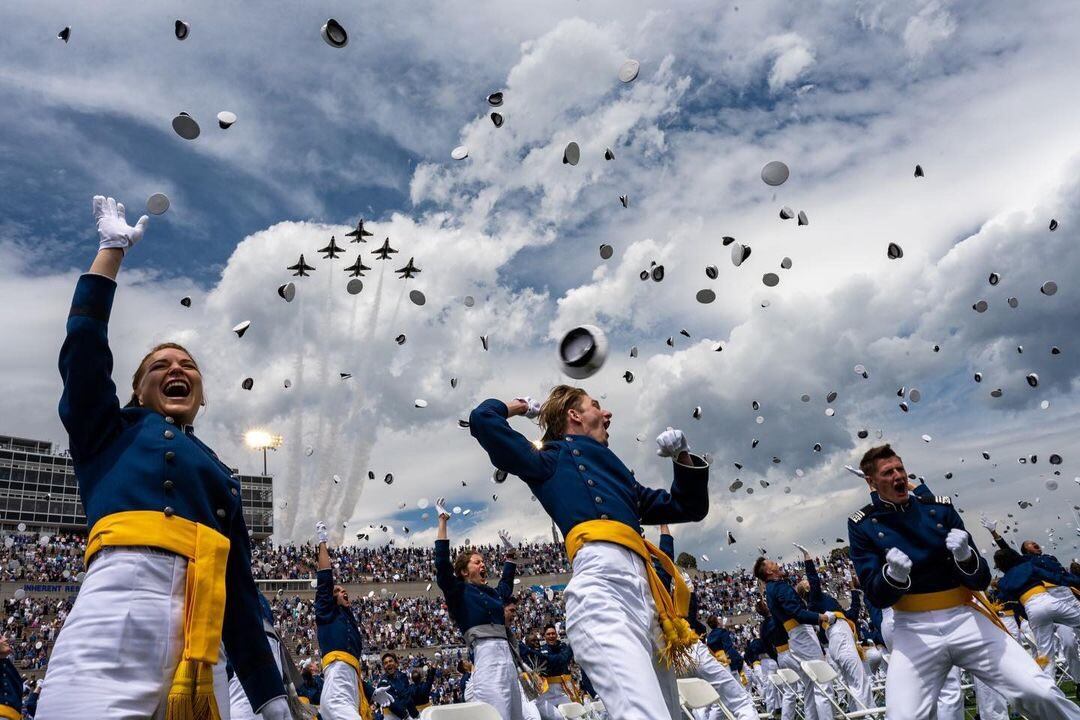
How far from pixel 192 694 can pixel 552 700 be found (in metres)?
13.6

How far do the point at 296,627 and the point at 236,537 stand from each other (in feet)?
139

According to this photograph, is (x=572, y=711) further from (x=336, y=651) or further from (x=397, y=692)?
(x=336, y=651)

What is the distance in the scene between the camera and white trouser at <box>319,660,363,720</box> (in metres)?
9.47

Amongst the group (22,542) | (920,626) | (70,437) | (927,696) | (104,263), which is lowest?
(927,696)

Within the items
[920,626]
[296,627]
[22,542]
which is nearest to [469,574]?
[920,626]

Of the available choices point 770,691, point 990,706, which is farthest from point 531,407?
point 770,691

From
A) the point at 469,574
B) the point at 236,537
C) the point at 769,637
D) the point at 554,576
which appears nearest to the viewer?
the point at 236,537

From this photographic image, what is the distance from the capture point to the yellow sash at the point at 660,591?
160 inches

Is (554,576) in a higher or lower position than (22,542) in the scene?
lower

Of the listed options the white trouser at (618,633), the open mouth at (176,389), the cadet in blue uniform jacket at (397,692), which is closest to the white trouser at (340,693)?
the cadet in blue uniform jacket at (397,692)

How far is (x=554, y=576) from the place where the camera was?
2188 inches

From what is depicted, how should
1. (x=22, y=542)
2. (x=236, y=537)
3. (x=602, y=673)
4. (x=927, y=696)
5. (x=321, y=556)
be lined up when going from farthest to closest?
(x=22, y=542)
(x=321, y=556)
(x=927, y=696)
(x=602, y=673)
(x=236, y=537)

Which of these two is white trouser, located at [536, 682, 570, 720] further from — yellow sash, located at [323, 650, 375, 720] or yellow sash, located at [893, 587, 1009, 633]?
yellow sash, located at [893, 587, 1009, 633]

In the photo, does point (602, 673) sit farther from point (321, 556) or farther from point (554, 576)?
point (554, 576)
